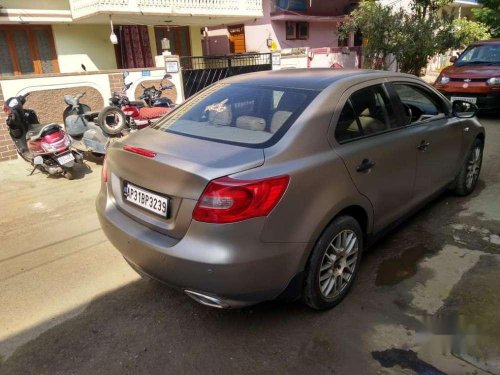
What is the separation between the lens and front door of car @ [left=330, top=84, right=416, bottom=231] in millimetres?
2846

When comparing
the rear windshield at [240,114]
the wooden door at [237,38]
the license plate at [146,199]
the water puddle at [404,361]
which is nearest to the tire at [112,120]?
the rear windshield at [240,114]

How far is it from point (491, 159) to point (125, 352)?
5.96 meters

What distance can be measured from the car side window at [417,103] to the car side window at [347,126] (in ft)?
2.43

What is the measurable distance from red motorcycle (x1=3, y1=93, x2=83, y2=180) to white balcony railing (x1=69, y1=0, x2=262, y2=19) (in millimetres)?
6581

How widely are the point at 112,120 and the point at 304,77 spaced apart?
455 cm

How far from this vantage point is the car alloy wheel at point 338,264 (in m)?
2.75

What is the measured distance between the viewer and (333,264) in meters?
2.80

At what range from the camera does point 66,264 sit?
3678 mm

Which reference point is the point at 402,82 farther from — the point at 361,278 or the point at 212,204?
the point at 212,204

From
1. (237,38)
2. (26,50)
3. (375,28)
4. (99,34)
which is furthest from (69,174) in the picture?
(237,38)

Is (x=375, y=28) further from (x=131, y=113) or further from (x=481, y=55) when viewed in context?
(x=131, y=113)

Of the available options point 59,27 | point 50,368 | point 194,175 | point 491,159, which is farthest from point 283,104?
point 59,27

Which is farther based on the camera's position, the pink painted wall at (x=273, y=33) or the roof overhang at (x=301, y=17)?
the pink painted wall at (x=273, y=33)

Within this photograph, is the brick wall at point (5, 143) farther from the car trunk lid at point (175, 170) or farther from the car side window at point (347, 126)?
the car side window at point (347, 126)
